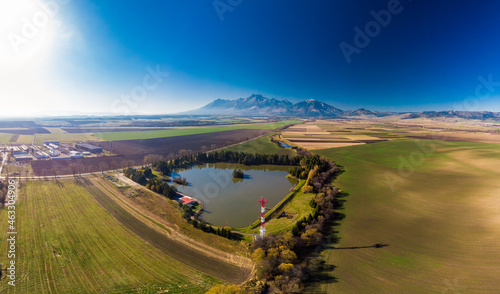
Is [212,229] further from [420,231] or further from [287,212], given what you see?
[420,231]

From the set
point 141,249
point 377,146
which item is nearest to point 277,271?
point 141,249

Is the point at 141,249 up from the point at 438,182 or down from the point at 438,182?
down

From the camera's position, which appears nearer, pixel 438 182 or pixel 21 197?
pixel 21 197

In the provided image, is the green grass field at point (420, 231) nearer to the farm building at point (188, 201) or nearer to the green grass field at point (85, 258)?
the green grass field at point (85, 258)

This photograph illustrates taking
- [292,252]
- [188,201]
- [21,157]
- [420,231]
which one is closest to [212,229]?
[188,201]

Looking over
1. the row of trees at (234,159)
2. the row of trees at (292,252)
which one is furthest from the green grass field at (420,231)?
the row of trees at (234,159)

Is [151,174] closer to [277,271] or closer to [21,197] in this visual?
[21,197]
